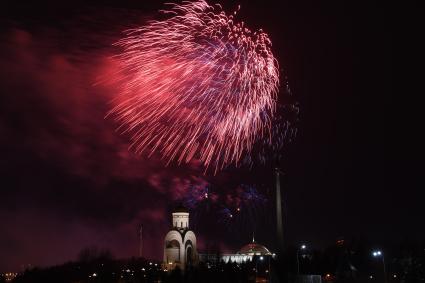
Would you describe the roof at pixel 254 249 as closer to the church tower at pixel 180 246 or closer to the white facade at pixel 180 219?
the church tower at pixel 180 246

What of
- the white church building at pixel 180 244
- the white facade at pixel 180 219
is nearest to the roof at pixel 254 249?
the white church building at pixel 180 244

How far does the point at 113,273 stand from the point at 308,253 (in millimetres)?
32908

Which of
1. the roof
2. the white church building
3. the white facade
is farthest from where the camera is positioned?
the roof

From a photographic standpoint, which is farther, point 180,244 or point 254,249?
point 254,249

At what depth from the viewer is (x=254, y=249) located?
113812 millimetres

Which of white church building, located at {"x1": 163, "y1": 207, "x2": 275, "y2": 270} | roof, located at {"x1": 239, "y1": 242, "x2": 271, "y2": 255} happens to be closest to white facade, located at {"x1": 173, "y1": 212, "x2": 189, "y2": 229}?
white church building, located at {"x1": 163, "y1": 207, "x2": 275, "y2": 270}

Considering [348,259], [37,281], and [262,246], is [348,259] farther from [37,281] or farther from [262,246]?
[37,281]

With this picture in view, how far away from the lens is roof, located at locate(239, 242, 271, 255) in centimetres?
11242

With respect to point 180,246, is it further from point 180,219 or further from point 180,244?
point 180,219

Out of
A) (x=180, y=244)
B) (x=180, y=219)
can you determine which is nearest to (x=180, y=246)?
(x=180, y=244)

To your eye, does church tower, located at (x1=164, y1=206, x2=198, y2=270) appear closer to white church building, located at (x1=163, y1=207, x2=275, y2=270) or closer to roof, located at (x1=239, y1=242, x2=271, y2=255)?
white church building, located at (x1=163, y1=207, x2=275, y2=270)

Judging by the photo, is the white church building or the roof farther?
the roof

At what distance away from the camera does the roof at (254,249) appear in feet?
369

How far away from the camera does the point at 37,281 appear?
280 ft
